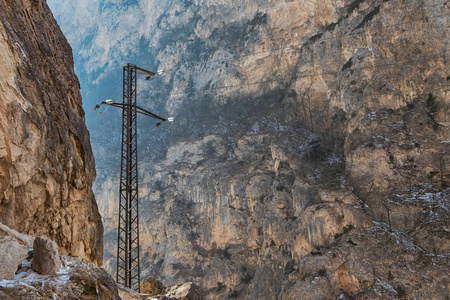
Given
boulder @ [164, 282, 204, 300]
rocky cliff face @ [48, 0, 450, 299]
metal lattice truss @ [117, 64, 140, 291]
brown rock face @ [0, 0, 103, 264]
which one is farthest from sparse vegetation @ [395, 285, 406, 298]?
brown rock face @ [0, 0, 103, 264]

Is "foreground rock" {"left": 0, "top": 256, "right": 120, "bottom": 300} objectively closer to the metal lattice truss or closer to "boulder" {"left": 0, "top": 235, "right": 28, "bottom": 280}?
"boulder" {"left": 0, "top": 235, "right": 28, "bottom": 280}

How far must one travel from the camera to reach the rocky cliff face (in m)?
42.6

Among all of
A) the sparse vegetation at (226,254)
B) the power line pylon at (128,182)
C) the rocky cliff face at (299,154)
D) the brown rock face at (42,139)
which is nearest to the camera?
the brown rock face at (42,139)

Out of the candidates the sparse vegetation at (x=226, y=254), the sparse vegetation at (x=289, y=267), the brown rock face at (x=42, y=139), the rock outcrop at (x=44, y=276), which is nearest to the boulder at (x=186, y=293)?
the brown rock face at (x=42, y=139)

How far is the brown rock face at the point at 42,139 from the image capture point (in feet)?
38.0

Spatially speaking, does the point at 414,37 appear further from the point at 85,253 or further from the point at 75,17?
the point at 75,17

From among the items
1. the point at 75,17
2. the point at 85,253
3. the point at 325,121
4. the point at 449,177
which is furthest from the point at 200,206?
the point at 75,17

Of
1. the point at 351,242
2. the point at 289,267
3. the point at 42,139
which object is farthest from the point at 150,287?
the point at 289,267

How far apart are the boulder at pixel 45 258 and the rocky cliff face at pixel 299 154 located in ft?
118

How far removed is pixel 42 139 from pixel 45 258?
549cm

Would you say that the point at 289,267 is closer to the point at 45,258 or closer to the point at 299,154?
the point at 299,154

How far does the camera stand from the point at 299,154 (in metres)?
57.4

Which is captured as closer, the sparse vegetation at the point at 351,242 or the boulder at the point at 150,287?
the boulder at the point at 150,287

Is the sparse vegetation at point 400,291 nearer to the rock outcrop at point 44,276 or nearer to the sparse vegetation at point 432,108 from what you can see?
the sparse vegetation at point 432,108
